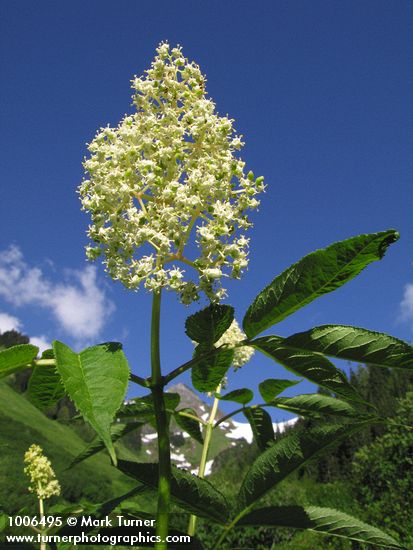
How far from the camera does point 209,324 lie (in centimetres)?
202

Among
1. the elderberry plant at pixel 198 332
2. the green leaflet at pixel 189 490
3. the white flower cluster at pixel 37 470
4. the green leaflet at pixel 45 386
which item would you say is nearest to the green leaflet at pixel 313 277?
the elderberry plant at pixel 198 332

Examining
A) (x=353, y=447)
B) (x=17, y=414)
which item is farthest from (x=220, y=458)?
(x=353, y=447)

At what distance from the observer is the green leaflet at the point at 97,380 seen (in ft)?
4.34

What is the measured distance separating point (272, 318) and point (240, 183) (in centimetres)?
97

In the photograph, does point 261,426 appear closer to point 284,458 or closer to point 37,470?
point 284,458

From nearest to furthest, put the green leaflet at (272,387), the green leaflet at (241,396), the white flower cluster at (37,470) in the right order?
1. the green leaflet at (272,387)
2. the green leaflet at (241,396)
3. the white flower cluster at (37,470)

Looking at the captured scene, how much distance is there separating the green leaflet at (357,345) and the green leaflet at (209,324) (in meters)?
0.29

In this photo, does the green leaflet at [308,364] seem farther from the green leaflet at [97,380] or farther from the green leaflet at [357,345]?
the green leaflet at [97,380]

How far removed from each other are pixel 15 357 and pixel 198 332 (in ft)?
2.41

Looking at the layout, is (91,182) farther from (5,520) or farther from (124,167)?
(5,520)

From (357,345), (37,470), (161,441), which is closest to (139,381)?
(161,441)

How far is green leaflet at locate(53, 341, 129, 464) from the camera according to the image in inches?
52.1

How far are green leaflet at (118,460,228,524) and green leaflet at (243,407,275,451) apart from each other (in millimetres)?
699

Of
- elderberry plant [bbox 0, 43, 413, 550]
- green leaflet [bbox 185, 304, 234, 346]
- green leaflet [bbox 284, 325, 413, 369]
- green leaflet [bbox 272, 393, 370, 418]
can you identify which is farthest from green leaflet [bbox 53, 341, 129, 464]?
green leaflet [bbox 272, 393, 370, 418]
